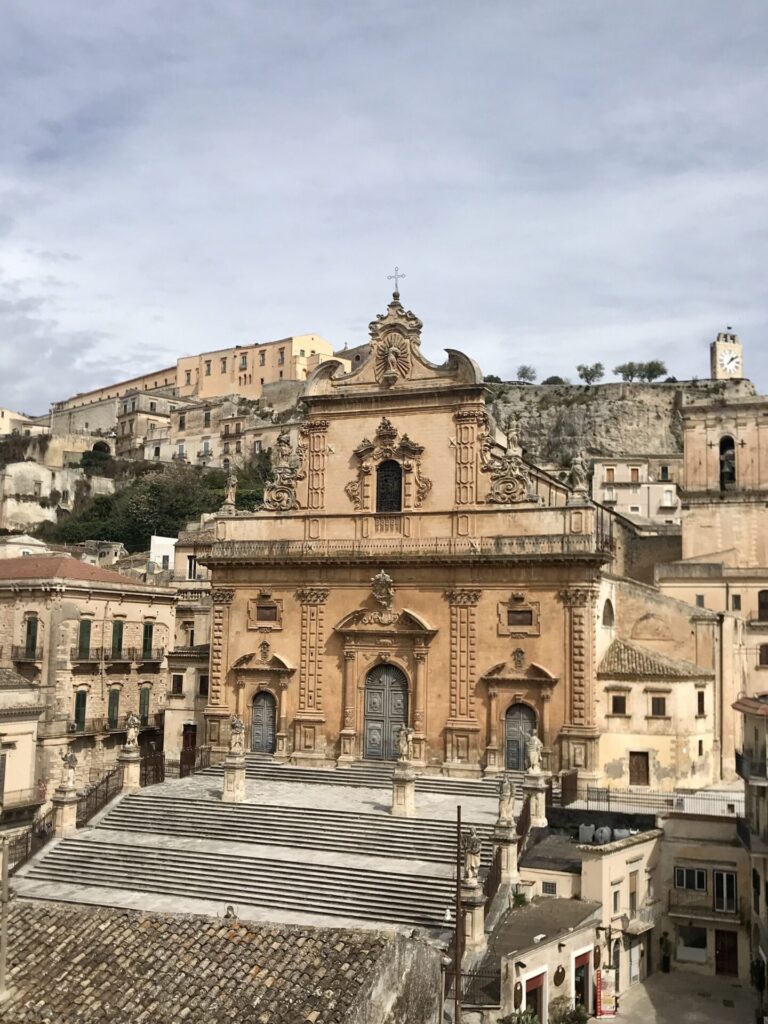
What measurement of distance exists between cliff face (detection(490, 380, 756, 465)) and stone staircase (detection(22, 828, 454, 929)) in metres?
72.1

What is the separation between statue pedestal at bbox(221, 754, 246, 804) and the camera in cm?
3048

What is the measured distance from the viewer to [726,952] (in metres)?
27.6

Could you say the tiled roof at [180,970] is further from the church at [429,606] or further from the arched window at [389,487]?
the arched window at [389,487]

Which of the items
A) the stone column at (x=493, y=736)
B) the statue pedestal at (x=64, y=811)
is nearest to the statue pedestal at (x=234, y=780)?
the statue pedestal at (x=64, y=811)

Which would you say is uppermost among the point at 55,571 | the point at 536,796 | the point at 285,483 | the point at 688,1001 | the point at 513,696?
the point at 285,483

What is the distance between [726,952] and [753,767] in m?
4.89

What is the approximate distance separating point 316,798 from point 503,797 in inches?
274

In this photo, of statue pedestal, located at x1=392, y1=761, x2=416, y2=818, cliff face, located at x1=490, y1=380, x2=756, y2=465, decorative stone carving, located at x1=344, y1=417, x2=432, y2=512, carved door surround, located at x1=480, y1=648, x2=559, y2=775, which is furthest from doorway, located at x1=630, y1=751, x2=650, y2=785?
cliff face, located at x1=490, y1=380, x2=756, y2=465

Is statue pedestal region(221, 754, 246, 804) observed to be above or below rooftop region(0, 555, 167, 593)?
below

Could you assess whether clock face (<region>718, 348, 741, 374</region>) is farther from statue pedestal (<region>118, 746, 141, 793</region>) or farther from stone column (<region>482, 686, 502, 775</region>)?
statue pedestal (<region>118, 746, 141, 793</region>)

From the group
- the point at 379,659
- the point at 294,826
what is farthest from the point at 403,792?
the point at 379,659

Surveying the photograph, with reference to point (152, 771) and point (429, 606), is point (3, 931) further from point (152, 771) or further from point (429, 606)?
point (429, 606)

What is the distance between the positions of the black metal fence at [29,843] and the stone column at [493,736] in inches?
488

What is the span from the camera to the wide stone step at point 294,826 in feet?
88.7
